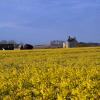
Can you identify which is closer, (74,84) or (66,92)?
(66,92)

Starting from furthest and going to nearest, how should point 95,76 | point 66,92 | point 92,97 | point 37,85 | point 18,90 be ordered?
point 95,76
point 37,85
point 18,90
point 66,92
point 92,97

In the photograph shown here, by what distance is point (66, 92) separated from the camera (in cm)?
1109

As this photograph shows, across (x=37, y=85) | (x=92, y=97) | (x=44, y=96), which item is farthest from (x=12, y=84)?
(x=92, y=97)

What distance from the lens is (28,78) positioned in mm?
15086

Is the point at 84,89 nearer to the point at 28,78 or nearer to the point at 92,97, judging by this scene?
the point at 92,97

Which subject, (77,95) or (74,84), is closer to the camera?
(77,95)

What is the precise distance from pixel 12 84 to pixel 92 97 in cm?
377

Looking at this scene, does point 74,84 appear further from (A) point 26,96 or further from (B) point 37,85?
(A) point 26,96

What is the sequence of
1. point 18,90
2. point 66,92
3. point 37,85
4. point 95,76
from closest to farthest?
point 66,92, point 18,90, point 37,85, point 95,76

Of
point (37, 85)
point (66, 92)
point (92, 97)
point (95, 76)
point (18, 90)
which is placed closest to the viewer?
point (92, 97)

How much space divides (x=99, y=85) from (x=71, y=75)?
9.79 feet

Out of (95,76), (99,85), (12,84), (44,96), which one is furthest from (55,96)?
(95,76)

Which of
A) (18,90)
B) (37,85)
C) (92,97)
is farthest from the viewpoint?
(37,85)

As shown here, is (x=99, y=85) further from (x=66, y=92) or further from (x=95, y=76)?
(x=95, y=76)
